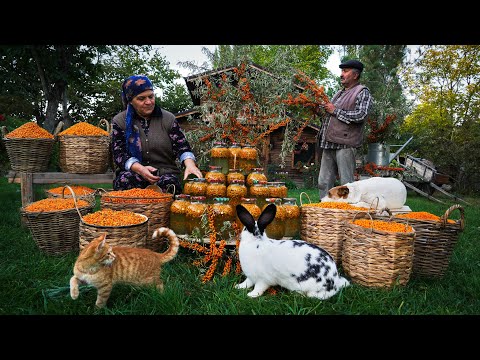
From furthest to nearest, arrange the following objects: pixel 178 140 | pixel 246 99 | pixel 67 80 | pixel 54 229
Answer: pixel 67 80, pixel 246 99, pixel 178 140, pixel 54 229

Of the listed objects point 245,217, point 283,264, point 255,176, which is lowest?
point 283,264

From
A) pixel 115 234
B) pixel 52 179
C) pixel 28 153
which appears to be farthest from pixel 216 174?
pixel 28 153

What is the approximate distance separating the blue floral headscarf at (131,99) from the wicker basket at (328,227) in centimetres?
213

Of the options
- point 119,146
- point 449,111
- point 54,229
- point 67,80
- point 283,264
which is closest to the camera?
point 283,264

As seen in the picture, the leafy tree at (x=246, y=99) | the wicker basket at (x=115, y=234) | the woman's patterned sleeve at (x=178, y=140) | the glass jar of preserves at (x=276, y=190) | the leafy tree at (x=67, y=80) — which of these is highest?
the leafy tree at (x=67, y=80)

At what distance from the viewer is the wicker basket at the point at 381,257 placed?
2.70m

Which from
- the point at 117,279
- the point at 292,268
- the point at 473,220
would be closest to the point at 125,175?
the point at 117,279

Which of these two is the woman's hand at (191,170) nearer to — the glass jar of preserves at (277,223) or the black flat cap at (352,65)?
the glass jar of preserves at (277,223)

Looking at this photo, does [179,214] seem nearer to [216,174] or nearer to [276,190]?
[216,174]

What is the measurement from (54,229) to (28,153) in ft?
6.27

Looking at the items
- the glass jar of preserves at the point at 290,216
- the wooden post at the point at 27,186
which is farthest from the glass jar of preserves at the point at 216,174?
the wooden post at the point at 27,186

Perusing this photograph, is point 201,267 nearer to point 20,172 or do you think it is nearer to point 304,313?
point 304,313

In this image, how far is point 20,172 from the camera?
16.1 feet

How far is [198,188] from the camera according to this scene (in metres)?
3.29
